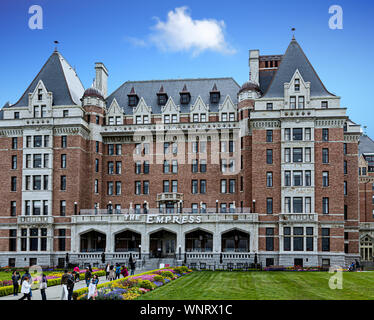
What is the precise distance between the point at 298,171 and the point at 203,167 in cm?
1410

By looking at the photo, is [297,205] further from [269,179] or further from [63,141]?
[63,141]

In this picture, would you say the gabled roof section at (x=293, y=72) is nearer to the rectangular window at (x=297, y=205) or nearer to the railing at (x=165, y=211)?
the rectangular window at (x=297, y=205)

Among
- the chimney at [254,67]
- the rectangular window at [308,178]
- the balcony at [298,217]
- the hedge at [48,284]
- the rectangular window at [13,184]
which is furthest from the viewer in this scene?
the chimney at [254,67]

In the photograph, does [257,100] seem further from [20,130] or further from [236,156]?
[20,130]

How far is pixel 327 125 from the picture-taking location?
64.2 meters

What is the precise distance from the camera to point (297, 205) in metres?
63.3

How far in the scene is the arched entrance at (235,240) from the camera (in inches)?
2653

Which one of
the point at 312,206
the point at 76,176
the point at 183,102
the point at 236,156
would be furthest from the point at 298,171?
the point at 76,176

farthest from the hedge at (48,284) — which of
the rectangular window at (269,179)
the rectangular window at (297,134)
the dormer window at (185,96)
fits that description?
the dormer window at (185,96)

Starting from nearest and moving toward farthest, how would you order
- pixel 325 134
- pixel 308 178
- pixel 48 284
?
1. pixel 48 284
2. pixel 308 178
3. pixel 325 134

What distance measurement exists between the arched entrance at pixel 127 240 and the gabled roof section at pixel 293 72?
25.5 meters

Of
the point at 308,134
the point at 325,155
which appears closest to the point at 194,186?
the point at 308,134

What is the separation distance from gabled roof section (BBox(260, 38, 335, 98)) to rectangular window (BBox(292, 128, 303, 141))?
526 cm

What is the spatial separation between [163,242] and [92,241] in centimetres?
959
